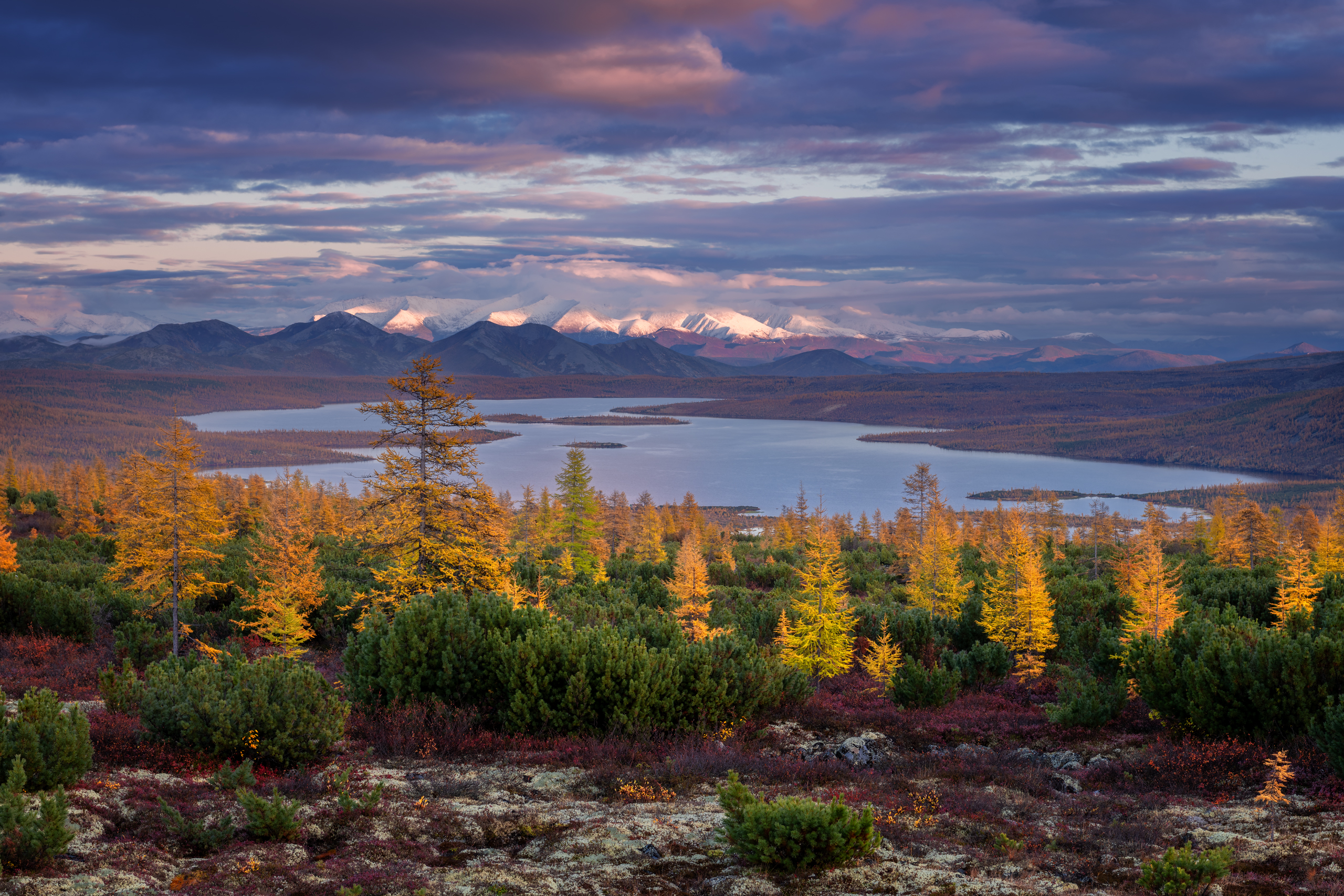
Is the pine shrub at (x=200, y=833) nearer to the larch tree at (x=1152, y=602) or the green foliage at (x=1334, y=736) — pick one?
the green foliage at (x=1334, y=736)

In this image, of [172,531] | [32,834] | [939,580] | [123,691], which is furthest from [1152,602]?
[172,531]

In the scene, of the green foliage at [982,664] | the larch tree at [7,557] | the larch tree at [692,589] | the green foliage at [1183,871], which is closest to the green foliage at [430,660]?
the green foliage at [1183,871]

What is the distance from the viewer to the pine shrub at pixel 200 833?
5.45 metres

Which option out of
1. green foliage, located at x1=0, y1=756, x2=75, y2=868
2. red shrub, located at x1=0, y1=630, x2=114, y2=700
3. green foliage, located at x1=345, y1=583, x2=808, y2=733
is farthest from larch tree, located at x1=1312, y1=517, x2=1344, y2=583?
red shrub, located at x1=0, y1=630, x2=114, y2=700

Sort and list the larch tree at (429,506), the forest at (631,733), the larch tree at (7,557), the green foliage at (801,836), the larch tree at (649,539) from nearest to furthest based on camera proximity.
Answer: the green foliage at (801,836) → the forest at (631,733) → the larch tree at (429,506) → the larch tree at (7,557) → the larch tree at (649,539)

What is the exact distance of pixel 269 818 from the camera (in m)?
5.57

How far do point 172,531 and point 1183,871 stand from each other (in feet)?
75.8

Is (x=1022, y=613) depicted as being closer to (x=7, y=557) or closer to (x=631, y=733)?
(x=631, y=733)

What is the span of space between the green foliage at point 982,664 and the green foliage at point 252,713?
1153cm

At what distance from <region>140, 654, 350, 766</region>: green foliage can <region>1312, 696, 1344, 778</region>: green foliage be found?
878 cm

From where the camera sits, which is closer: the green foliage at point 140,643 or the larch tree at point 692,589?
the green foliage at point 140,643

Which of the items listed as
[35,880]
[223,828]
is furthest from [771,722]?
[35,880]

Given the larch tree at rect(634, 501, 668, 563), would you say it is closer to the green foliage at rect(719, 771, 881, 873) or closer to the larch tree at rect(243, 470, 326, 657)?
the larch tree at rect(243, 470, 326, 657)

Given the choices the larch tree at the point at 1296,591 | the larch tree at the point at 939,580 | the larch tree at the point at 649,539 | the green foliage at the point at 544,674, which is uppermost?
the green foliage at the point at 544,674
